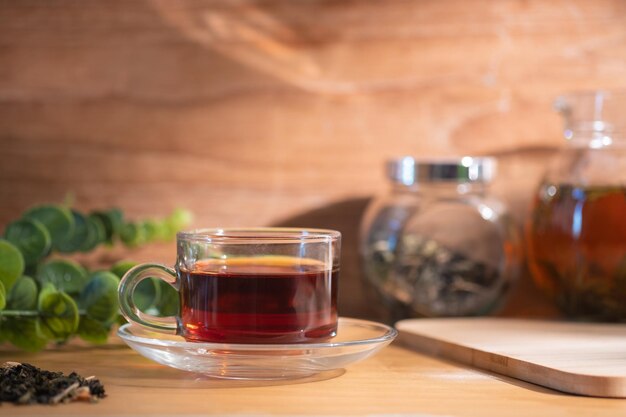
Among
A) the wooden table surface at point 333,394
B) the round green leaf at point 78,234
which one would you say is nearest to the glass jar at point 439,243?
the wooden table surface at point 333,394

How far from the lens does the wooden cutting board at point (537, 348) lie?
2.31 feet

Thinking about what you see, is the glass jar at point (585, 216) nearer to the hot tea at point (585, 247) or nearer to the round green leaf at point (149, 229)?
the hot tea at point (585, 247)

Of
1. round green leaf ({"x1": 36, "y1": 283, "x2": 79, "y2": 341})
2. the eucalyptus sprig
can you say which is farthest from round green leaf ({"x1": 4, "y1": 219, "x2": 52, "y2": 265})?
round green leaf ({"x1": 36, "y1": 283, "x2": 79, "y2": 341})

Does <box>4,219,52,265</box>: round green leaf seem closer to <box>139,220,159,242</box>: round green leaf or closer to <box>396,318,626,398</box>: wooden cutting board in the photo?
<box>139,220,159,242</box>: round green leaf

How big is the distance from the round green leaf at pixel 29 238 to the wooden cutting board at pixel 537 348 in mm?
402

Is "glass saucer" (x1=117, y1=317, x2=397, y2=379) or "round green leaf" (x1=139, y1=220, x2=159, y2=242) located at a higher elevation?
"round green leaf" (x1=139, y1=220, x2=159, y2=242)

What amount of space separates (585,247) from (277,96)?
1.52 ft

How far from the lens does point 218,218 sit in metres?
1.20

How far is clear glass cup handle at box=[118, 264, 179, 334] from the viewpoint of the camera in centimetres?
77

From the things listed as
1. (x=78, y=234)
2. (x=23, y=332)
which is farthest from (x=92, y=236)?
(x=23, y=332)

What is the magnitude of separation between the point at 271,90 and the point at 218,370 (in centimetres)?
56

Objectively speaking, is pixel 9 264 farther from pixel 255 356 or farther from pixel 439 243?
pixel 439 243

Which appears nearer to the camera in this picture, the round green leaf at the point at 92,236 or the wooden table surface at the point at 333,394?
the wooden table surface at the point at 333,394

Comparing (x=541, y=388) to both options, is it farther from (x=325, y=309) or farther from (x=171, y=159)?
(x=171, y=159)
